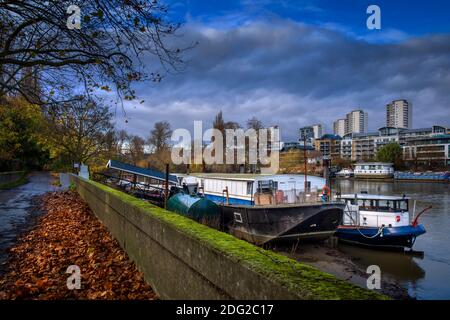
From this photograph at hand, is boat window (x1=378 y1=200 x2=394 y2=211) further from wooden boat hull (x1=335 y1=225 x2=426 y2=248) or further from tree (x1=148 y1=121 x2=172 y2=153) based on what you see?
tree (x1=148 y1=121 x2=172 y2=153)

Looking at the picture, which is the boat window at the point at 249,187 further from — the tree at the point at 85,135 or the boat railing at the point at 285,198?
the tree at the point at 85,135

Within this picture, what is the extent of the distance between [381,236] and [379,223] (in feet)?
4.74

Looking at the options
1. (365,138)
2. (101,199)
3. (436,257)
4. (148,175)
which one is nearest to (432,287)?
(436,257)

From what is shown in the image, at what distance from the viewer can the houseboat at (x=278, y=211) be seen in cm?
2253

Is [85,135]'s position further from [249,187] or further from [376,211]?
[376,211]

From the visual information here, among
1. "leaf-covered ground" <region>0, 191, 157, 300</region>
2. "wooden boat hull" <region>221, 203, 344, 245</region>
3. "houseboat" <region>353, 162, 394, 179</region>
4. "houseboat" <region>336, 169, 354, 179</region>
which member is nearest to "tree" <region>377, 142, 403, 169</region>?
"houseboat" <region>336, 169, 354, 179</region>

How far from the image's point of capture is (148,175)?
28.8m

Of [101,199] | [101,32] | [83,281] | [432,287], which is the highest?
[101,32]

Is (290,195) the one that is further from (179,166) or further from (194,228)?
(179,166)

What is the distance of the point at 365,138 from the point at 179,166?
423ft

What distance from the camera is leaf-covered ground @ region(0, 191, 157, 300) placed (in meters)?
6.78

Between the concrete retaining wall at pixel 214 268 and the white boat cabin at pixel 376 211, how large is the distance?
21.6 meters

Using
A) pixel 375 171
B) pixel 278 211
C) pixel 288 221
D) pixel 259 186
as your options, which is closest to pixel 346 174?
pixel 375 171

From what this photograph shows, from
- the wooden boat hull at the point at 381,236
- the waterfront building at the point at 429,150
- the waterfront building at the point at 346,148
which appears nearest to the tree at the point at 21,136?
the wooden boat hull at the point at 381,236
